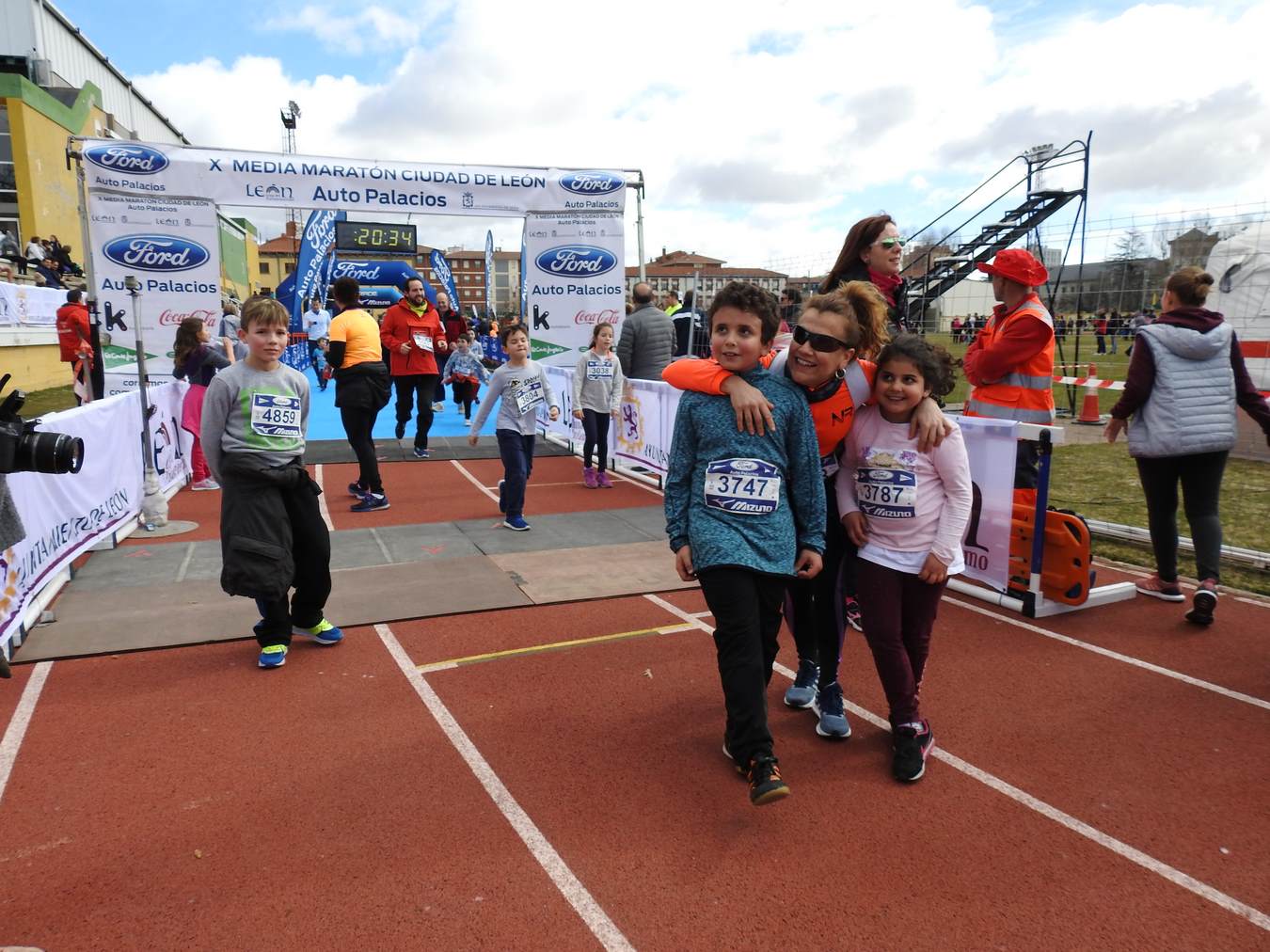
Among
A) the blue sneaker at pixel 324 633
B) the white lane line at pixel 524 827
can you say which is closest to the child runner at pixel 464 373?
the blue sneaker at pixel 324 633

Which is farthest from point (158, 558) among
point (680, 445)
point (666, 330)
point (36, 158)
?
point (36, 158)

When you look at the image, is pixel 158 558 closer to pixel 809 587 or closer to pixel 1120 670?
pixel 809 587

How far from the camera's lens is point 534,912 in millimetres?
2391

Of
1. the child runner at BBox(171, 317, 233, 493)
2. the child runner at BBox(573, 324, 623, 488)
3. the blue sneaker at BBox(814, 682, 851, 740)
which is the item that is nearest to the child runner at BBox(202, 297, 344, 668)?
the blue sneaker at BBox(814, 682, 851, 740)

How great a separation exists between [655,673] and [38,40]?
143ft

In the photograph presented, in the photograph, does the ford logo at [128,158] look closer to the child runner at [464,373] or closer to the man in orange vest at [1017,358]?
the child runner at [464,373]

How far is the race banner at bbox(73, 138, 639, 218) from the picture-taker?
9.66 m

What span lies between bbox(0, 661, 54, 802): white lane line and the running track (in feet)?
0.07

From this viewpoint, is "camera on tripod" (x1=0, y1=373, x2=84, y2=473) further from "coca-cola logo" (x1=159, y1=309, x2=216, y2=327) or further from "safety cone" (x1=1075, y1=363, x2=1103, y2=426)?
"safety cone" (x1=1075, y1=363, x2=1103, y2=426)

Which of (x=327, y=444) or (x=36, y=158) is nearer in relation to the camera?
(x=327, y=444)

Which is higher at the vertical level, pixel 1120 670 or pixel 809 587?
pixel 809 587

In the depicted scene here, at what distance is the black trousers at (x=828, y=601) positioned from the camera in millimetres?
3303

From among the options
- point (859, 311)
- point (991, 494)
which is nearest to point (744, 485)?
point (859, 311)

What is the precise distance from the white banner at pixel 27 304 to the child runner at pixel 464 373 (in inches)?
321
